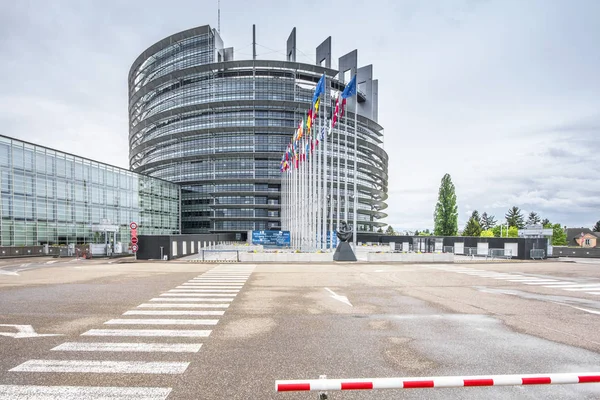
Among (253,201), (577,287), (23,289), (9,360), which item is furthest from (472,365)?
(253,201)

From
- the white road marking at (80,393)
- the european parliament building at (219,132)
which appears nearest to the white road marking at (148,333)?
the white road marking at (80,393)

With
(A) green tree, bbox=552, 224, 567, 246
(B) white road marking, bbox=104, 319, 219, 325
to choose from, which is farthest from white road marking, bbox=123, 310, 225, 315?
(A) green tree, bbox=552, 224, 567, 246

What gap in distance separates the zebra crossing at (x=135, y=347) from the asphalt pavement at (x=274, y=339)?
3 centimetres

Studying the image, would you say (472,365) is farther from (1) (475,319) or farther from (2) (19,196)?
(2) (19,196)

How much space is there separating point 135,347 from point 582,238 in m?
121

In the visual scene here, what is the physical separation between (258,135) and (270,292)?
71.2 meters

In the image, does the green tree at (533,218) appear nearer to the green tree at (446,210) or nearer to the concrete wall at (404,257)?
the green tree at (446,210)

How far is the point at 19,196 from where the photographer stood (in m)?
41.7

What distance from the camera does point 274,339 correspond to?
7453 millimetres

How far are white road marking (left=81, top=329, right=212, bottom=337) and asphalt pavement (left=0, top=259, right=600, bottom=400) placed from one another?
3cm

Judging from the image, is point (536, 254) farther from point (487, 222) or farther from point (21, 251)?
point (487, 222)

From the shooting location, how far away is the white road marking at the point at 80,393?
4902 millimetres

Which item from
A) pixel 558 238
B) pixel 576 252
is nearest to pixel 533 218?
pixel 558 238

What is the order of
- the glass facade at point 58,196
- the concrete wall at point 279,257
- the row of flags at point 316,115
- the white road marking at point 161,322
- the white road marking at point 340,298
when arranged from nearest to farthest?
the white road marking at point 161,322, the white road marking at point 340,298, the concrete wall at point 279,257, the row of flags at point 316,115, the glass facade at point 58,196
